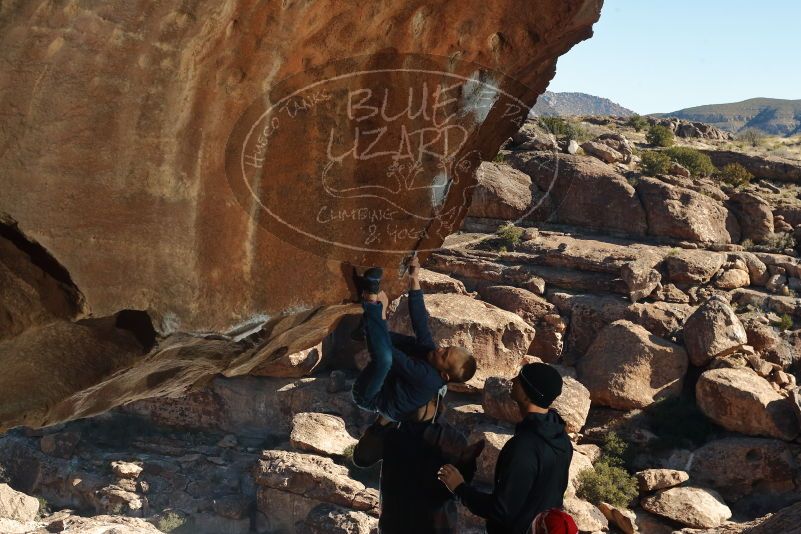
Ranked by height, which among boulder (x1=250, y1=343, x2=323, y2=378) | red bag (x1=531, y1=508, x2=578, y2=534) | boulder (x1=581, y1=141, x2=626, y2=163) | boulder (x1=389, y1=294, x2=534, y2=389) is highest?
boulder (x1=581, y1=141, x2=626, y2=163)

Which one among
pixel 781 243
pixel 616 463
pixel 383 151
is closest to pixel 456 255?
pixel 616 463

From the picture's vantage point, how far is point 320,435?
63.8 feet

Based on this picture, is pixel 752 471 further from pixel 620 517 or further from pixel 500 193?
pixel 500 193

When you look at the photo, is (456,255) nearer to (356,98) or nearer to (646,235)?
(646,235)

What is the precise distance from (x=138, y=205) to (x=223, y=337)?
0.85m

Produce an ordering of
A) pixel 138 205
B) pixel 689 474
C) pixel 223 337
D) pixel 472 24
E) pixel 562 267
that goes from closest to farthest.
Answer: pixel 138 205
pixel 223 337
pixel 472 24
pixel 689 474
pixel 562 267

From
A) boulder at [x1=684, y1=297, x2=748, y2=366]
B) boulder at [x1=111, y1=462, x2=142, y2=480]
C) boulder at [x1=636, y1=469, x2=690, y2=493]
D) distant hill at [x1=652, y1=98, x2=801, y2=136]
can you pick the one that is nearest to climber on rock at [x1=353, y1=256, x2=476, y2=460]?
boulder at [x1=636, y1=469, x2=690, y2=493]

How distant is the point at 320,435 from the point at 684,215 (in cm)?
1198

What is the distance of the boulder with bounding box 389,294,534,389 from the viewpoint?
19281mm

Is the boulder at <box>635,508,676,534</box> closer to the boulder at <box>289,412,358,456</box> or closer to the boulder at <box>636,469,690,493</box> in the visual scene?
the boulder at <box>636,469,690,493</box>

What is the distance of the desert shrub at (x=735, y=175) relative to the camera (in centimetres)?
2655

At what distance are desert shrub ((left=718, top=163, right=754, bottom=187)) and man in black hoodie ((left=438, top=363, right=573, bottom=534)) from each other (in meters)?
25.0

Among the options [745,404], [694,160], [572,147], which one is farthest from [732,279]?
[572,147]

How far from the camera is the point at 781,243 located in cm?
2364
